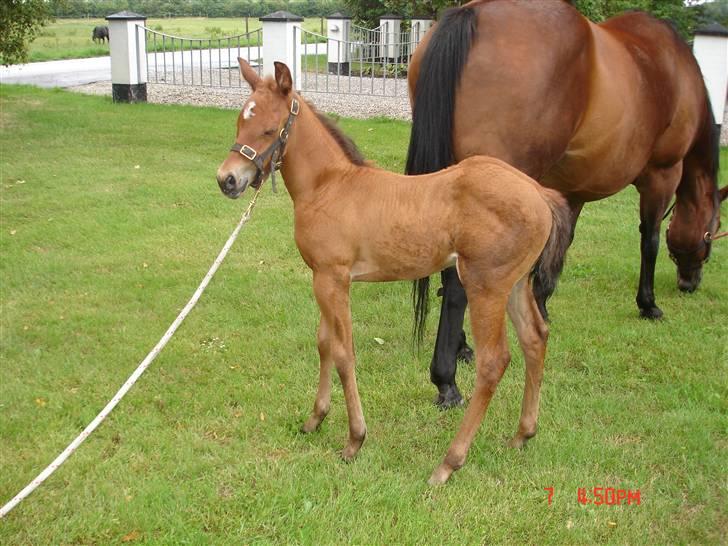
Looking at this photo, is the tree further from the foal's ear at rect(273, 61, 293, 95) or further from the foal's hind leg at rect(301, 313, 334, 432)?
the foal's hind leg at rect(301, 313, 334, 432)

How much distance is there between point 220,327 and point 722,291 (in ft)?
13.3

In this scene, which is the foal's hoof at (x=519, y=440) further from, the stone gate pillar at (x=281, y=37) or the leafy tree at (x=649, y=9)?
the leafy tree at (x=649, y=9)

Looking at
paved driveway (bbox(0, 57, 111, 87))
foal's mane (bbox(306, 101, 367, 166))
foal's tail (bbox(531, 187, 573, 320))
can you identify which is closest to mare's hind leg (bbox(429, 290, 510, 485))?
foal's tail (bbox(531, 187, 573, 320))

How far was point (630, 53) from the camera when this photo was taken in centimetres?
484

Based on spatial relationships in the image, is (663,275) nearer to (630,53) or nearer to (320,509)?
(630,53)

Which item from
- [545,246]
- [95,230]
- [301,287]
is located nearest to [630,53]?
[545,246]

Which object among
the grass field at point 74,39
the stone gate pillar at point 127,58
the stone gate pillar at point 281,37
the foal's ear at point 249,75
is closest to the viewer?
the foal's ear at point 249,75

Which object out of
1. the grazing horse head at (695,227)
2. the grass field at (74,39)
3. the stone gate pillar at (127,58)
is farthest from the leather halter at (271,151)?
the grass field at (74,39)

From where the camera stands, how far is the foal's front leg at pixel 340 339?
3428mm

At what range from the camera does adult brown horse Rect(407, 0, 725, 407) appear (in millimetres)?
4047

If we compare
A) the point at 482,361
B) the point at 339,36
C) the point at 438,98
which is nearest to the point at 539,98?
the point at 438,98

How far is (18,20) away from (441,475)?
10.6 metres

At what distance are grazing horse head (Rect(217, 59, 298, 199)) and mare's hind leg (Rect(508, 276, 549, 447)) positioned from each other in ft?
4.52
